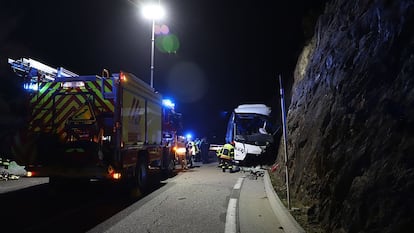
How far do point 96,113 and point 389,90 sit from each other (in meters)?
6.63

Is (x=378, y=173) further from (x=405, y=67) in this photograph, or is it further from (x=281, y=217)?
(x=281, y=217)

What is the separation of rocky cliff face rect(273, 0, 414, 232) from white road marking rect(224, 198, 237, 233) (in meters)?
1.41

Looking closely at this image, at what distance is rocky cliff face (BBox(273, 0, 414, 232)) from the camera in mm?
3939

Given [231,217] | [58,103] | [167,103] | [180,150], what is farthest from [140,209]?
[180,150]

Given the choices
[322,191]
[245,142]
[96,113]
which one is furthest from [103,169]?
[245,142]

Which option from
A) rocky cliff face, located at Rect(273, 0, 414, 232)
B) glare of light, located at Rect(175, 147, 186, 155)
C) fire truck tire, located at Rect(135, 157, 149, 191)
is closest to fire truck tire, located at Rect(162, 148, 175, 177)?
glare of light, located at Rect(175, 147, 186, 155)

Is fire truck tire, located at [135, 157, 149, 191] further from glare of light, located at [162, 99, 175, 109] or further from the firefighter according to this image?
the firefighter

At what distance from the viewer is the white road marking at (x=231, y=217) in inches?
230

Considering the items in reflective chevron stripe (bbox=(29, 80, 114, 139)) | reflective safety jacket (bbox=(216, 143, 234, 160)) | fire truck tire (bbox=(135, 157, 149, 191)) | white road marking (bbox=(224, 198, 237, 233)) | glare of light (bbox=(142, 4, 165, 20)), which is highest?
glare of light (bbox=(142, 4, 165, 20))

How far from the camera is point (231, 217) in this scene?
6.70 m

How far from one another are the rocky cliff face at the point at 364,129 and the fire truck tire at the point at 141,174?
14.7 ft

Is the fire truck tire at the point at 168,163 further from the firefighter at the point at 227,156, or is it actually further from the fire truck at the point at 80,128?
the fire truck at the point at 80,128

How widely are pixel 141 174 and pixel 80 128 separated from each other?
8.20ft

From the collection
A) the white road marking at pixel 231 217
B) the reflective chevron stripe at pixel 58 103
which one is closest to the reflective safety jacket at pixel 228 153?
the white road marking at pixel 231 217
